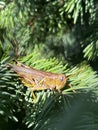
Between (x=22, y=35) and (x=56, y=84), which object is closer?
(x=56, y=84)

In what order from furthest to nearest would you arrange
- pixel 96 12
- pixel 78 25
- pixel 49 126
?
pixel 78 25, pixel 96 12, pixel 49 126

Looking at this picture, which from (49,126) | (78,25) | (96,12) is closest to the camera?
(49,126)

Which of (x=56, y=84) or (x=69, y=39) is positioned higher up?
(x=69, y=39)

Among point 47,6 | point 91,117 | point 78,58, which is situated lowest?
point 91,117

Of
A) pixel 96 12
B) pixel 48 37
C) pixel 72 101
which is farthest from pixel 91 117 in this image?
pixel 48 37

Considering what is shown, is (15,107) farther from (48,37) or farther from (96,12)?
(48,37)
